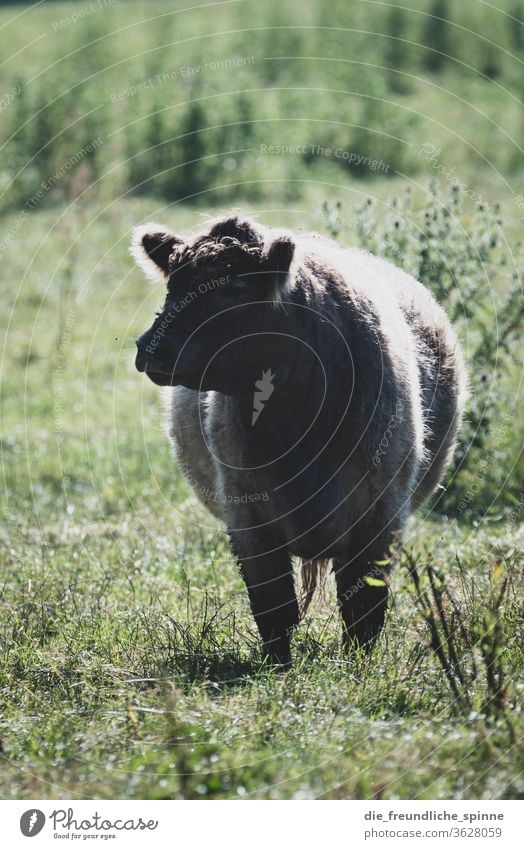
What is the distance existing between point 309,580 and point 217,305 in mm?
2273

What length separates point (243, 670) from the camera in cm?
613

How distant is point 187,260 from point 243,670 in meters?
2.26

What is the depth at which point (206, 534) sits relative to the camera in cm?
916

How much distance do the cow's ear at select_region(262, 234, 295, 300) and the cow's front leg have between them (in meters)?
1.58

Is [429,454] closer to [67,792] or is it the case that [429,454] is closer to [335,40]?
[67,792]

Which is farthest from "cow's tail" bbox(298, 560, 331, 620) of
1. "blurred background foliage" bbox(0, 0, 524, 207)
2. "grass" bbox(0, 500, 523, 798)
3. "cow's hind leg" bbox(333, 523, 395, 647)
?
"blurred background foliage" bbox(0, 0, 524, 207)

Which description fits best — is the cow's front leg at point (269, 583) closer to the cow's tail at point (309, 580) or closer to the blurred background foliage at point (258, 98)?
the cow's tail at point (309, 580)

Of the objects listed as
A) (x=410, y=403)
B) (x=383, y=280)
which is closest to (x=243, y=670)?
(x=410, y=403)

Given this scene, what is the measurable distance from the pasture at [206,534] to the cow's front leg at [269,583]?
14 cm

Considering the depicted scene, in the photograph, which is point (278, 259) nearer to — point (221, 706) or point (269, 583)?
point (269, 583)

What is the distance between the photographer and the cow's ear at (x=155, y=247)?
19.9 feet

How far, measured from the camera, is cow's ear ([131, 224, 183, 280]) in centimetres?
607

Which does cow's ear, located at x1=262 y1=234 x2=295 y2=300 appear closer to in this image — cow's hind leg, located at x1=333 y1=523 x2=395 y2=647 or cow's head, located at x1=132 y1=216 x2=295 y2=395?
cow's head, located at x1=132 y1=216 x2=295 y2=395

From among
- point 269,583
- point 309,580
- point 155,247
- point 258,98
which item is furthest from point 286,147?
point 258,98
